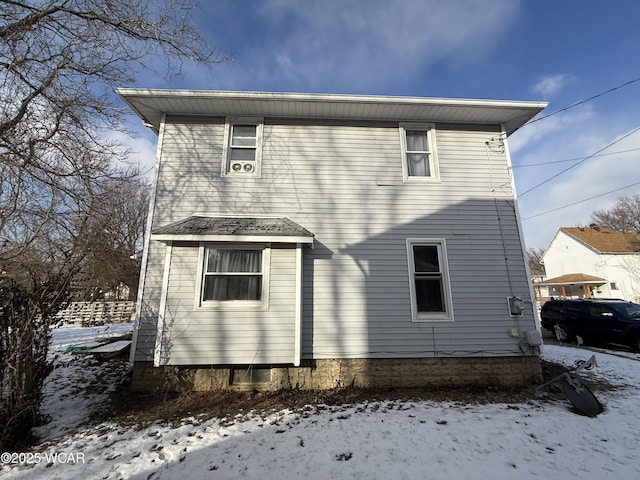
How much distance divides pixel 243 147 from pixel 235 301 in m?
3.59

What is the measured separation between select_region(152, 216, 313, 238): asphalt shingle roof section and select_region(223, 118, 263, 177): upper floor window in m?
1.20

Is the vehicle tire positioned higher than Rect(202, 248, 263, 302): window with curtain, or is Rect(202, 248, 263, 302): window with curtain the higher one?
Rect(202, 248, 263, 302): window with curtain

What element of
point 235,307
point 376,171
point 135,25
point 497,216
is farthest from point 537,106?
point 135,25

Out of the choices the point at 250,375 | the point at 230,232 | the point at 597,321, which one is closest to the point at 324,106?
the point at 230,232

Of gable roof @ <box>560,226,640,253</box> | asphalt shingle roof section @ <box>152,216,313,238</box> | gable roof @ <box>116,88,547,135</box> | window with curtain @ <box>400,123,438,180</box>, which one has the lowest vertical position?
asphalt shingle roof section @ <box>152,216,313,238</box>

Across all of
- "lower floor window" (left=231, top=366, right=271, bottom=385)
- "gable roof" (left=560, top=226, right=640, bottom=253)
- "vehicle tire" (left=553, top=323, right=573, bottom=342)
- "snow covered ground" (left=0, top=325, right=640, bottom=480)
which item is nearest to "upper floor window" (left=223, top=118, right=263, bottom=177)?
"lower floor window" (left=231, top=366, right=271, bottom=385)

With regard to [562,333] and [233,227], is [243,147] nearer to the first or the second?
[233,227]

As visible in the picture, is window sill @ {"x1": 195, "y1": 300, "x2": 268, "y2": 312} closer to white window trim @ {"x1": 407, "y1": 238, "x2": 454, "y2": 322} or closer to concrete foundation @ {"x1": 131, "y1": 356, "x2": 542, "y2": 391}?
concrete foundation @ {"x1": 131, "y1": 356, "x2": 542, "y2": 391}

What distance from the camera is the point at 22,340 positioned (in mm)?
3939

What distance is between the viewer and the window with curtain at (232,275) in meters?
5.82

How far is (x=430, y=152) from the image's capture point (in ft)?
22.9

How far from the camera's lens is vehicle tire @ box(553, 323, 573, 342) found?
11261 millimetres

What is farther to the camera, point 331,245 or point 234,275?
point 331,245

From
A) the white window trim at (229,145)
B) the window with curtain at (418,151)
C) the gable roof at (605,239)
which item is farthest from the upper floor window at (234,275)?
the gable roof at (605,239)
